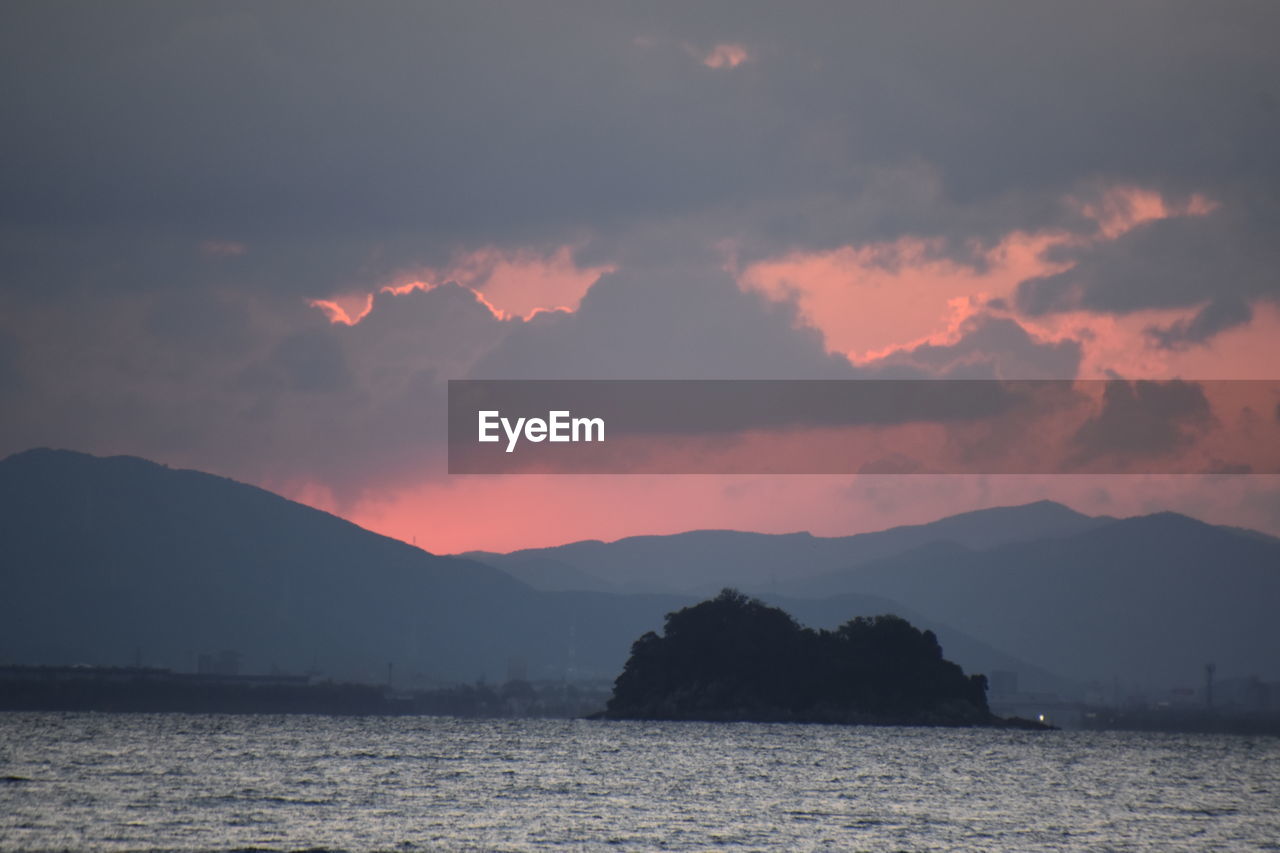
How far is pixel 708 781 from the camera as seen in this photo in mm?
103188

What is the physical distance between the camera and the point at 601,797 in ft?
288

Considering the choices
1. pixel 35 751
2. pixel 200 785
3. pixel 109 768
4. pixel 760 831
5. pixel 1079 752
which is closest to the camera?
pixel 760 831

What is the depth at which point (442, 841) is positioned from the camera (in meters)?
65.2

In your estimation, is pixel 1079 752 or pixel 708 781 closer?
pixel 708 781

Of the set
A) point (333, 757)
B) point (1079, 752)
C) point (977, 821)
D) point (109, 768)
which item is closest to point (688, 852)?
point (977, 821)

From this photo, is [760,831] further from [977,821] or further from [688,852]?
[977,821]

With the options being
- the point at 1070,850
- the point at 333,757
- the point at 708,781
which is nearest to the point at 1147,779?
the point at 708,781

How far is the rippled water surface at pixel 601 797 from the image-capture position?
67875 millimetres

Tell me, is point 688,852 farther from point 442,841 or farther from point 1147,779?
point 1147,779

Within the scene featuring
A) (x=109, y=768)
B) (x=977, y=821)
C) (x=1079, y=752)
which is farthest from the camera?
(x=1079, y=752)

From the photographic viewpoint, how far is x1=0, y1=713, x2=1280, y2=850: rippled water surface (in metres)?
67.9

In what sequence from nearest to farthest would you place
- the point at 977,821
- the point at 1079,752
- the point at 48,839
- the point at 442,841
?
the point at 48,839 < the point at 442,841 < the point at 977,821 < the point at 1079,752

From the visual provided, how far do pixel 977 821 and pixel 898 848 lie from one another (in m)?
15.7

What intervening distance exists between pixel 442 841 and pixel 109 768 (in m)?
47.0
